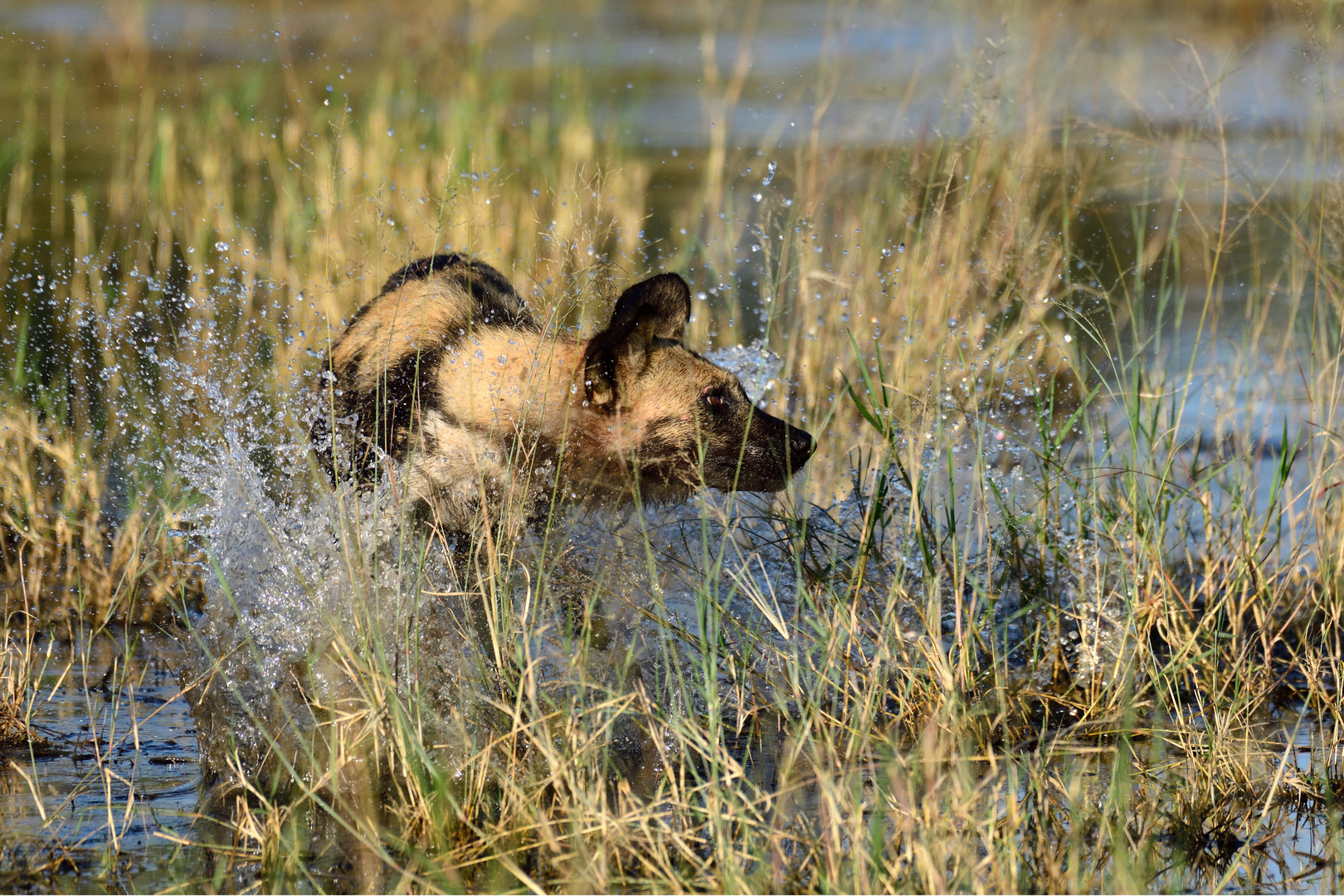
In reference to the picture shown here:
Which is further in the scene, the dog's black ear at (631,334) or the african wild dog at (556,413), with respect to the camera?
the african wild dog at (556,413)

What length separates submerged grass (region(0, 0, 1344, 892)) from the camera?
2756 mm

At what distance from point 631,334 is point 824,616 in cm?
120

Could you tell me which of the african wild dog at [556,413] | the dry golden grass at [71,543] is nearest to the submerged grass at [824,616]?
the dry golden grass at [71,543]

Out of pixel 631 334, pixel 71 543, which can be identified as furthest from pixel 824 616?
pixel 71 543

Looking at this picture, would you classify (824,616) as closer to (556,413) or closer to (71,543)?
(556,413)

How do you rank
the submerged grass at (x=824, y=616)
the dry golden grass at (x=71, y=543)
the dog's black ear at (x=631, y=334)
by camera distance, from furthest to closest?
1. the dry golden grass at (x=71, y=543)
2. the dog's black ear at (x=631, y=334)
3. the submerged grass at (x=824, y=616)

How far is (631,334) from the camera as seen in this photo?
4.11m

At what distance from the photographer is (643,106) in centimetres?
1405

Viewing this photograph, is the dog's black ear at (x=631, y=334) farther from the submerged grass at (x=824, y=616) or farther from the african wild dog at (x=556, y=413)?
the submerged grass at (x=824, y=616)

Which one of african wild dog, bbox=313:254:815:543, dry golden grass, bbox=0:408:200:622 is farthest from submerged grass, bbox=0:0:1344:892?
african wild dog, bbox=313:254:815:543

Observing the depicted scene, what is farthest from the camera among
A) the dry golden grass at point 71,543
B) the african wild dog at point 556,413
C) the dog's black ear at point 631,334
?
the dry golden grass at point 71,543

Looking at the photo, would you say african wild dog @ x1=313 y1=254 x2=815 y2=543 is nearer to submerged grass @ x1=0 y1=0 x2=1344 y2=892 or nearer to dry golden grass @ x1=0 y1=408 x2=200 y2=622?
submerged grass @ x1=0 y1=0 x2=1344 y2=892

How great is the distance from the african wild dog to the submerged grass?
0.51 ft

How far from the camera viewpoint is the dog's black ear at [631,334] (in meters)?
3.98
